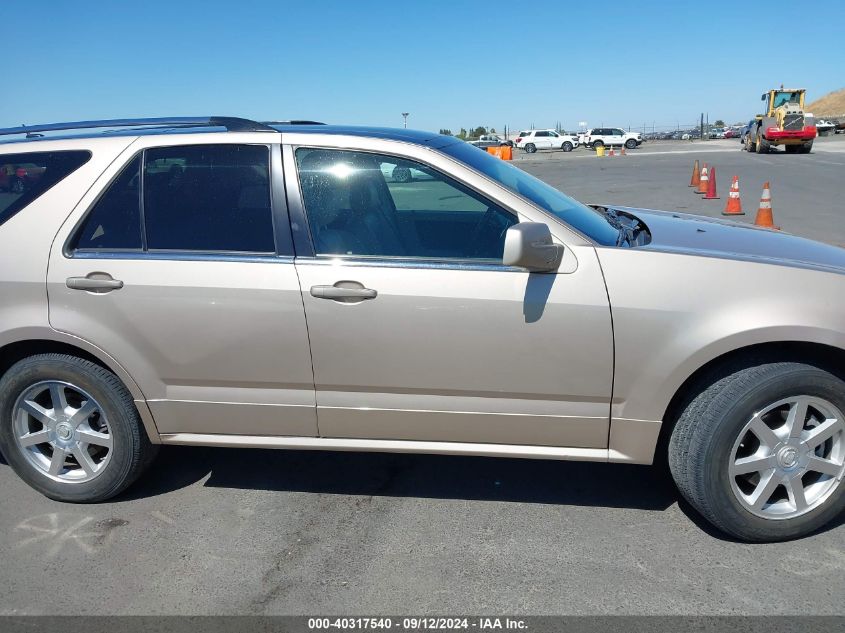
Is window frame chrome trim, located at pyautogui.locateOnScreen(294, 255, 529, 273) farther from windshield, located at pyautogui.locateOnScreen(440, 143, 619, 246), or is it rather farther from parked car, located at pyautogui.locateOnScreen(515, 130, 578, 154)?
parked car, located at pyautogui.locateOnScreen(515, 130, 578, 154)

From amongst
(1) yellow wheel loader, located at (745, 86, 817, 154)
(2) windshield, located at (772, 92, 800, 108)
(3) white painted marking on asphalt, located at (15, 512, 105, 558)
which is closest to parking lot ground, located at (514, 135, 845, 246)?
(1) yellow wheel loader, located at (745, 86, 817, 154)

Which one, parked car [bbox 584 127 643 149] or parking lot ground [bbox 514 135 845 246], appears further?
parked car [bbox 584 127 643 149]

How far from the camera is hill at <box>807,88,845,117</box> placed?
98.6 m

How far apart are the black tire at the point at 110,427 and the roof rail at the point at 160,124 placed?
129cm

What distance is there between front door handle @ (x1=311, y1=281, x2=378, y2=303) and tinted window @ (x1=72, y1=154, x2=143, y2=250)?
0.97m

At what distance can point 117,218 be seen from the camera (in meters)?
3.42

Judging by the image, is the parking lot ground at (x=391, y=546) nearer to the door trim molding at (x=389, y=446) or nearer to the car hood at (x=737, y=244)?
the door trim molding at (x=389, y=446)

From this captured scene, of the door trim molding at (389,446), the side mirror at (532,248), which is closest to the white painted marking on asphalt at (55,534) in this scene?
the door trim molding at (389,446)

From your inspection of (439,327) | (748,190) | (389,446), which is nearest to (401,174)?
(439,327)

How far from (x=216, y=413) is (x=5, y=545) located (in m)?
1.13

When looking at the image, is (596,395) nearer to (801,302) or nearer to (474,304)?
(474,304)

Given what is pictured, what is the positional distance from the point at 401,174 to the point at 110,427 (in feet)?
6.26

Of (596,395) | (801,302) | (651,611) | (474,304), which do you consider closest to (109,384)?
(474,304)

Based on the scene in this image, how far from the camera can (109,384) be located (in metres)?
3.44
